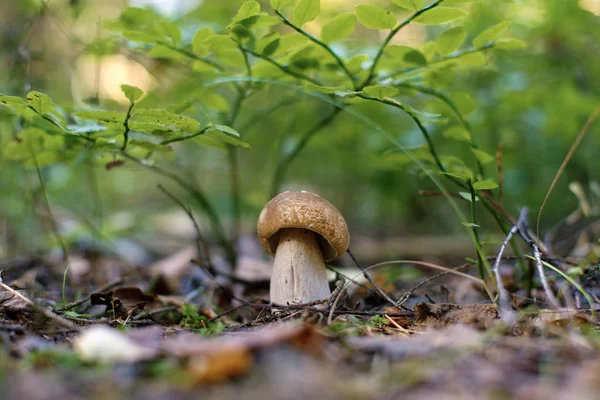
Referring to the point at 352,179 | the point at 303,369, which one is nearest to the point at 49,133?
the point at 303,369

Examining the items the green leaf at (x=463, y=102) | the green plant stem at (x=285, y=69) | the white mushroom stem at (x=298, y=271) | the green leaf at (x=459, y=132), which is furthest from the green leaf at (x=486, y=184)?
the green plant stem at (x=285, y=69)

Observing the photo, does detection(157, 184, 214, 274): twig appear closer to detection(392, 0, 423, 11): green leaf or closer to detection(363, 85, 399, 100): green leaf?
detection(363, 85, 399, 100): green leaf

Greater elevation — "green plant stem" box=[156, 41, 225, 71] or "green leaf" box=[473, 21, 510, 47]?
"green plant stem" box=[156, 41, 225, 71]

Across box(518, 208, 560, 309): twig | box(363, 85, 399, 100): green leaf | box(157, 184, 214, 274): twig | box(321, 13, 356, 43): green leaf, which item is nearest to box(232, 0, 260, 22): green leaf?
box(321, 13, 356, 43): green leaf

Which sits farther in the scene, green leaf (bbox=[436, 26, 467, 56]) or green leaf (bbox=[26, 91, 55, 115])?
green leaf (bbox=[436, 26, 467, 56])

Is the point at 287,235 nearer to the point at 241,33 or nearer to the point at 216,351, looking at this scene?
the point at 241,33

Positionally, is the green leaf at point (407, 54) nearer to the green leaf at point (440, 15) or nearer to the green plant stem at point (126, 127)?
the green leaf at point (440, 15)
